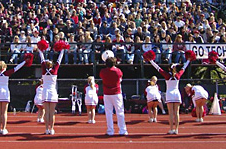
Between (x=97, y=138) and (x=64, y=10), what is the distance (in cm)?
1212

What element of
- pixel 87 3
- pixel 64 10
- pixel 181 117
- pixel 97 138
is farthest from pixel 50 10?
pixel 97 138

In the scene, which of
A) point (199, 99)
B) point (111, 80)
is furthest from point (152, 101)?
point (111, 80)

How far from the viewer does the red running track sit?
8414 mm

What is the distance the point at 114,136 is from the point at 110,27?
949 cm

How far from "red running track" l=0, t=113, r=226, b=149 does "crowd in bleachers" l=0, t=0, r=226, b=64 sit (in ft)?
13.5

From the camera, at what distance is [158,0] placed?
72.6 ft

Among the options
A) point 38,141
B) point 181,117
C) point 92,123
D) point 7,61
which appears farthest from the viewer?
point 7,61

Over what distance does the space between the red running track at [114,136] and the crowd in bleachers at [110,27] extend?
4.10m

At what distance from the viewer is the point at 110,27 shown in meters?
18.2

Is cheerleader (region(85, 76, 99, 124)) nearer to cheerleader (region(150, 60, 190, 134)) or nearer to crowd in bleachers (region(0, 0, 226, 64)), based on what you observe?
cheerleader (region(150, 60, 190, 134))

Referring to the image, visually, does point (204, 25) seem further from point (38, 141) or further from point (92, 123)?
point (38, 141)

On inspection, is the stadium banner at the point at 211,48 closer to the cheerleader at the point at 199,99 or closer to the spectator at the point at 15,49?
the cheerleader at the point at 199,99

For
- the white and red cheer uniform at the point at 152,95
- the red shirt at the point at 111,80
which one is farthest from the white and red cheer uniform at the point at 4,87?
the white and red cheer uniform at the point at 152,95

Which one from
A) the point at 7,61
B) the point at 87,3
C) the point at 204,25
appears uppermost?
the point at 87,3
